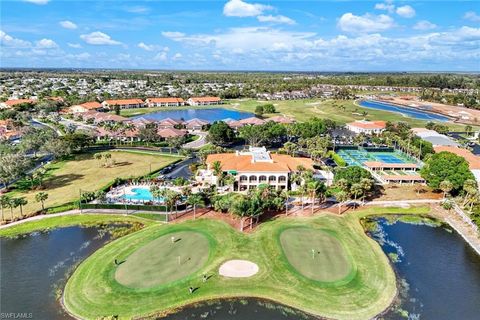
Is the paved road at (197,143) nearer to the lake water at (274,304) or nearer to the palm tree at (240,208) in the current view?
the lake water at (274,304)

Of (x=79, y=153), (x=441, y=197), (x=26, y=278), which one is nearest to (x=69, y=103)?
(x=79, y=153)

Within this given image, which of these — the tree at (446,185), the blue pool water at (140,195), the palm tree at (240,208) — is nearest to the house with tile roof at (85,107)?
the blue pool water at (140,195)

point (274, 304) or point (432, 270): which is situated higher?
point (274, 304)

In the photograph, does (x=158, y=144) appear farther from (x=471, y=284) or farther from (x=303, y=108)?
(x=303, y=108)

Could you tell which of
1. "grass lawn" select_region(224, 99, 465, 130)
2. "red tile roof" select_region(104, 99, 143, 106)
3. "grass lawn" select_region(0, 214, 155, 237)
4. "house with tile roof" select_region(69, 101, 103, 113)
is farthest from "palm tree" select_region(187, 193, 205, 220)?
"red tile roof" select_region(104, 99, 143, 106)

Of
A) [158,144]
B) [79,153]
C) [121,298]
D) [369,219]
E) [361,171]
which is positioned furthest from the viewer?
[158,144]

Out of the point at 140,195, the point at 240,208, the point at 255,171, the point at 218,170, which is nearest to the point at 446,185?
the point at 255,171

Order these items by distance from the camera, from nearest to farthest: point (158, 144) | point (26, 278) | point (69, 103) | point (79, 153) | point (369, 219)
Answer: point (26, 278)
point (369, 219)
point (79, 153)
point (158, 144)
point (69, 103)

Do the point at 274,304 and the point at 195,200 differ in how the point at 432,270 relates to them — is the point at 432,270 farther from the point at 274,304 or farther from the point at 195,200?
the point at 195,200

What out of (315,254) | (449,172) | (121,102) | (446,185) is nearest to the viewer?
(315,254)
